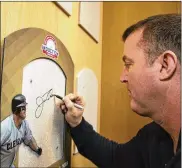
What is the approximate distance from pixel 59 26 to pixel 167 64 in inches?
15.5

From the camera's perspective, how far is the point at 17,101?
0.60m

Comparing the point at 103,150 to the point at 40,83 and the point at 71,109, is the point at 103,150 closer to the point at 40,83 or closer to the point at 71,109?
the point at 71,109

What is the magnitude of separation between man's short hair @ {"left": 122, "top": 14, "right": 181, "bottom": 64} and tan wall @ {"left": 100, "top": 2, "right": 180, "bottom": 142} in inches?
22.7

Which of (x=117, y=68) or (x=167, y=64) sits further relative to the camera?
(x=117, y=68)

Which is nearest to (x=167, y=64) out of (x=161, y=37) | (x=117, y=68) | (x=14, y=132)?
(x=161, y=37)

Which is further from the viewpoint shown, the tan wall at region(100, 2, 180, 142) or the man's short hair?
the tan wall at region(100, 2, 180, 142)

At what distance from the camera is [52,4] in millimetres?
774

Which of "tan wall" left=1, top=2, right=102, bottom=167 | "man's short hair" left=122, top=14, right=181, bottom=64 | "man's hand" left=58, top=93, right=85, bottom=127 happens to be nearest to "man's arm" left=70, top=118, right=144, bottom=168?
"man's hand" left=58, top=93, right=85, bottom=127

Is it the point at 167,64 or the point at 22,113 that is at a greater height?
the point at 167,64

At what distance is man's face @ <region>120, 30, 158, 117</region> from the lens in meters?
0.63

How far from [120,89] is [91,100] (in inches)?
7.7

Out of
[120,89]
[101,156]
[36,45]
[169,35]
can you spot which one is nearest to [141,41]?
[169,35]
